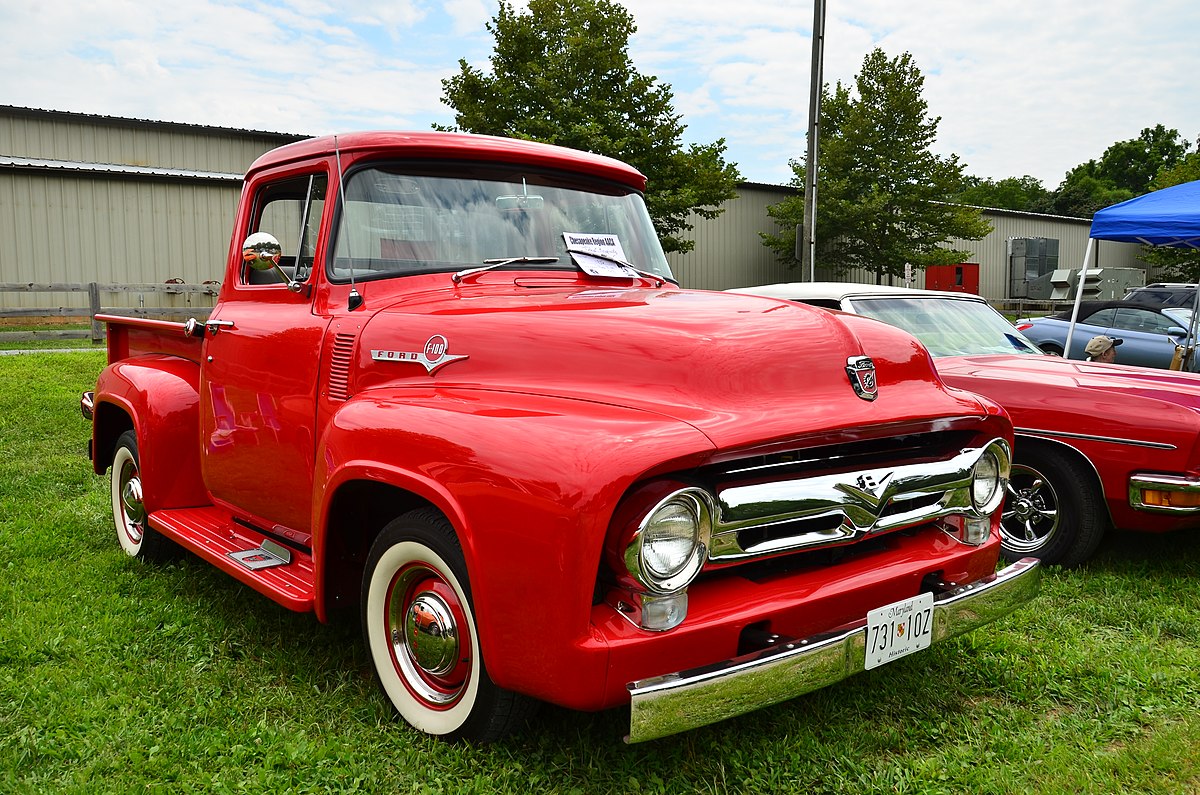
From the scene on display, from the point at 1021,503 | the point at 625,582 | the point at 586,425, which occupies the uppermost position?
the point at 586,425

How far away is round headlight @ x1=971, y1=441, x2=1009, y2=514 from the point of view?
315 cm

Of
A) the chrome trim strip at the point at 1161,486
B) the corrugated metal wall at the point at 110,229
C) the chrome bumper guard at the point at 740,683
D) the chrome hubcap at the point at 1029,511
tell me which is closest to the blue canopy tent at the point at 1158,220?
the chrome hubcap at the point at 1029,511

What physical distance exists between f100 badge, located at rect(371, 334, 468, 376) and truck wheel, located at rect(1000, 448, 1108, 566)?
3090mm

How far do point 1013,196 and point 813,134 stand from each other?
→ 72.8 meters

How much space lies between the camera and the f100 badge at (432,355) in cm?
298

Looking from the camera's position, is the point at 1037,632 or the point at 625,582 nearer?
the point at 625,582

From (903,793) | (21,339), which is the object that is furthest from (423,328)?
(21,339)

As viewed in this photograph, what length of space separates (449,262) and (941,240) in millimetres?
27714

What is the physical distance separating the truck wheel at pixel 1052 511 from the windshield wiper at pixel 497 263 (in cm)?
273

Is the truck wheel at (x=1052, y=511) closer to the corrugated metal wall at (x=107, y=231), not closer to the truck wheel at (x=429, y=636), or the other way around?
the truck wheel at (x=429, y=636)

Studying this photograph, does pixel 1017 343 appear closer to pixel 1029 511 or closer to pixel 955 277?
pixel 1029 511

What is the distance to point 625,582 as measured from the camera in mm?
2316

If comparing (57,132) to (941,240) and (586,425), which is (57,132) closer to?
(941,240)

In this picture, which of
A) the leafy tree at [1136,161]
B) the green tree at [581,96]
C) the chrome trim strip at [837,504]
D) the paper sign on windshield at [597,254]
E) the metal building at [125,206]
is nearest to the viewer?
the chrome trim strip at [837,504]
